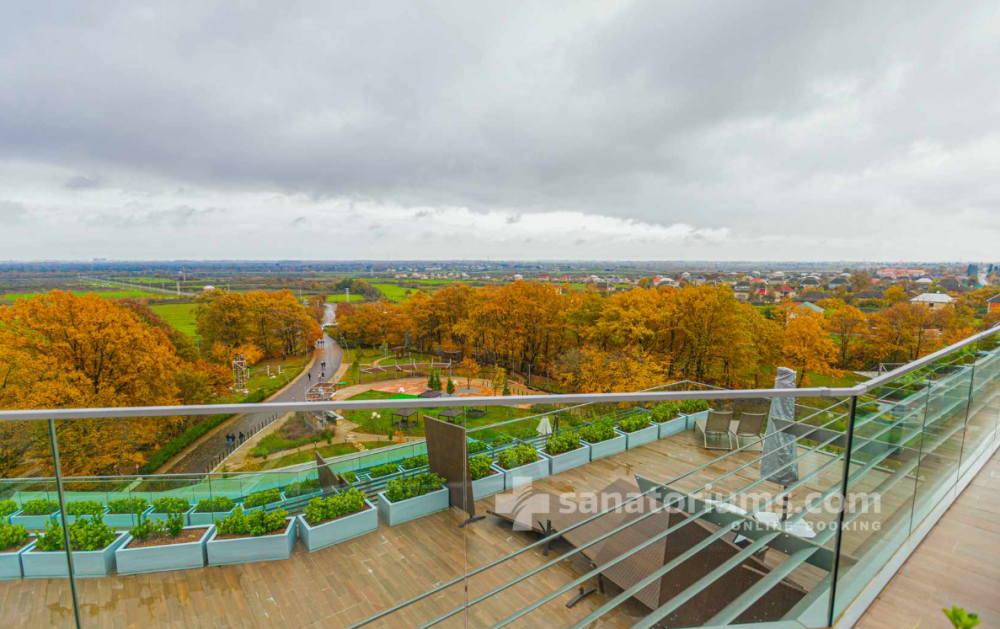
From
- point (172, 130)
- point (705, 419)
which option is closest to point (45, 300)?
point (172, 130)

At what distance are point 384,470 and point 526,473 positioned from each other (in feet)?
2.15

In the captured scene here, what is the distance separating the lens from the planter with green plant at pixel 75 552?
1.35 meters

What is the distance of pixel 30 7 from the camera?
24734 mm

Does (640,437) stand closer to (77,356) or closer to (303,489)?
(303,489)

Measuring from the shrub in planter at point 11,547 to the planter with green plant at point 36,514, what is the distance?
0.02m

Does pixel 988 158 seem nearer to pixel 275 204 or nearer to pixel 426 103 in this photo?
pixel 426 103

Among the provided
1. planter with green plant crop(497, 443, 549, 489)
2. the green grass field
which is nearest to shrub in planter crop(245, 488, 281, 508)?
planter with green plant crop(497, 443, 549, 489)

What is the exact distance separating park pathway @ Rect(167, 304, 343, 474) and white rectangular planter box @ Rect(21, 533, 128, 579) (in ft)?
1.48

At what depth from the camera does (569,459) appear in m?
2.36

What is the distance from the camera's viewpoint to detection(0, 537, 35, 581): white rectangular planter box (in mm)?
1406

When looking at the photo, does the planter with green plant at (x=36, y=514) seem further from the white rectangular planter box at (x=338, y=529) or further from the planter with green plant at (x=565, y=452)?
the planter with green plant at (x=565, y=452)

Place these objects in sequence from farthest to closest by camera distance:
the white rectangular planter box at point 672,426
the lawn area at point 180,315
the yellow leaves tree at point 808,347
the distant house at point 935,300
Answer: the lawn area at point 180,315
the distant house at point 935,300
the yellow leaves tree at point 808,347
the white rectangular planter box at point 672,426

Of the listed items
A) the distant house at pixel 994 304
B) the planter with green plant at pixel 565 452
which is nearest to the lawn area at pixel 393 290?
the distant house at pixel 994 304

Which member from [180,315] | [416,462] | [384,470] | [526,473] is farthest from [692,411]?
[180,315]
